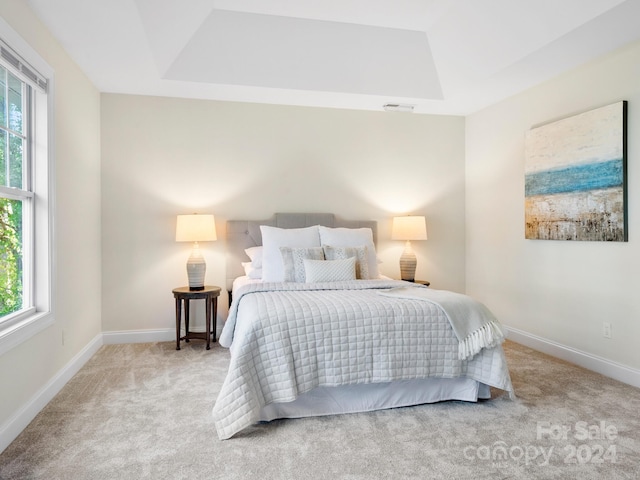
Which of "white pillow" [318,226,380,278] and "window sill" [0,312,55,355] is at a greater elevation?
"white pillow" [318,226,380,278]

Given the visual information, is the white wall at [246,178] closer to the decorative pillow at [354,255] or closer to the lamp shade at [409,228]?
the lamp shade at [409,228]

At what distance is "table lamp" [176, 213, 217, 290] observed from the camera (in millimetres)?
3979

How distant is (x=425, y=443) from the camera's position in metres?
2.20

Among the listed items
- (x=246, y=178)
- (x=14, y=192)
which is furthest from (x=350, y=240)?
(x=14, y=192)

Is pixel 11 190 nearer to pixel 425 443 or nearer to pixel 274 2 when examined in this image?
pixel 274 2

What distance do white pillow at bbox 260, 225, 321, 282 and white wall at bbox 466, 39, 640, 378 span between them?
197 cm

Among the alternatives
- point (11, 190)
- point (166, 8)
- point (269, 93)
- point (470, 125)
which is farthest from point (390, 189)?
point (11, 190)

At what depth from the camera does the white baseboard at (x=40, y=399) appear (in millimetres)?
2176

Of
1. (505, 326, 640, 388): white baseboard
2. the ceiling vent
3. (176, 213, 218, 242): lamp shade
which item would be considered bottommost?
(505, 326, 640, 388): white baseboard

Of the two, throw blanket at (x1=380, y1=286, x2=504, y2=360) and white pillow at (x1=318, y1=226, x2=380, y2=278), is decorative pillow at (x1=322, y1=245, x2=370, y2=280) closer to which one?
white pillow at (x1=318, y1=226, x2=380, y2=278)

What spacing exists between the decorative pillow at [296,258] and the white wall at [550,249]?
2.01m

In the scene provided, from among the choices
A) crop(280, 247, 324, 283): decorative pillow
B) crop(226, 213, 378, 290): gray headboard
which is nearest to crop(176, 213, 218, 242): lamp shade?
crop(226, 213, 378, 290): gray headboard

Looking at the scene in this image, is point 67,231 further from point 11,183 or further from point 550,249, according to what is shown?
point 550,249

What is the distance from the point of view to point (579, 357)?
11.4 ft
